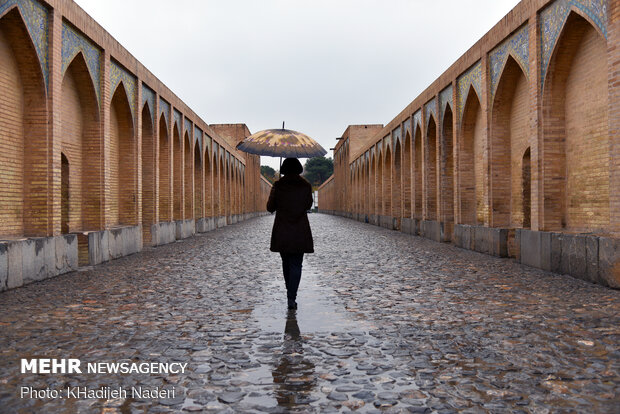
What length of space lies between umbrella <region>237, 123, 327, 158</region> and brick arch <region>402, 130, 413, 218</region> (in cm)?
1315

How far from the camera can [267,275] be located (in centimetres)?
825

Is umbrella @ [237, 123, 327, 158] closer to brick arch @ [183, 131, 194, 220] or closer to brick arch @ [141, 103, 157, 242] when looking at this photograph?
brick arch @ [141, 103, 157, 242]

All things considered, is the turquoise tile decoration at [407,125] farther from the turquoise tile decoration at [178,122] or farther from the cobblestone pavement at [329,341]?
the cobblestone pavement at [329,341]

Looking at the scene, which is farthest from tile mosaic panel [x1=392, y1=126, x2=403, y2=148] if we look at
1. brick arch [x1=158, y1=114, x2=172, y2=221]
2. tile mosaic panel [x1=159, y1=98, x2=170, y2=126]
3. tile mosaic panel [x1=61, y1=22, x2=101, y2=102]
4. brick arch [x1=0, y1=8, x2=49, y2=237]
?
brick arch [x1=0, y1=8, x2=49, y2=237]

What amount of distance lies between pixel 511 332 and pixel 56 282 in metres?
6.53

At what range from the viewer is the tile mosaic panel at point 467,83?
1256cm

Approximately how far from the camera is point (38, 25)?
8.15 metres

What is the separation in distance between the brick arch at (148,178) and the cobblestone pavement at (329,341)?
22.6ft

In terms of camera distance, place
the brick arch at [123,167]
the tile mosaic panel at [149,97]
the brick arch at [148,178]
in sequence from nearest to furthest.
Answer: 1. the brick arch at [123,167]
2. the tile mosaic panel at [149,97]
3. the brick arch at [148,178]

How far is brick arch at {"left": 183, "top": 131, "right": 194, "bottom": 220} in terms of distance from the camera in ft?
65.4

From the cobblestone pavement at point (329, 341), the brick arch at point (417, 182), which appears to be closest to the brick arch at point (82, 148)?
the cobblestone pavement at point (329, 341)

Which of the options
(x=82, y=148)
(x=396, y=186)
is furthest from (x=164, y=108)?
(x=396, y=186)

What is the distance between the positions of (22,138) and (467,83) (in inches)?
420

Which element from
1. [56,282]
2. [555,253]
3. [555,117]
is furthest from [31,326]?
[555,117]
